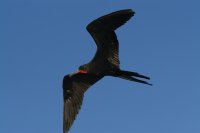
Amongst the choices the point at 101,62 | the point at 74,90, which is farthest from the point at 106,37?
the point at 74,90

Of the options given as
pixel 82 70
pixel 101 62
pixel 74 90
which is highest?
pixel 101 62

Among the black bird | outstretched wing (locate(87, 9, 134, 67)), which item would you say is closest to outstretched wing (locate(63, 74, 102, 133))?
the black bird

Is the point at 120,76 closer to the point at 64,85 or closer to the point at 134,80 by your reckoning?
the point at 134,80

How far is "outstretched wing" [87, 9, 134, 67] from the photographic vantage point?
18.8 m

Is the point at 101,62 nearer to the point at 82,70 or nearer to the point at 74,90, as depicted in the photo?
the point at 82,70

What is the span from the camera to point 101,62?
1964cm

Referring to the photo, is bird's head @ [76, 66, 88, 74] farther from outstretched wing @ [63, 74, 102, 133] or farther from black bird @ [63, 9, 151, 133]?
outstretched wing @ [63, 74, 102, 133]

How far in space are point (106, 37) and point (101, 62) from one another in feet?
2.68

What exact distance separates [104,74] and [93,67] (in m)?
0.41

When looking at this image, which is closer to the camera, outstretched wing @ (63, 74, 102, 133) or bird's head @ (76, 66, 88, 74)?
bird's head @ (76, 66, 88, 74)

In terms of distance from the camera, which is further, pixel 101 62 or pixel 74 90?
pixel 74 90

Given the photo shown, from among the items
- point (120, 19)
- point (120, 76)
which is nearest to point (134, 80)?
point (120, 76)

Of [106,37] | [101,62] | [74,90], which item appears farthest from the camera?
[74,90]

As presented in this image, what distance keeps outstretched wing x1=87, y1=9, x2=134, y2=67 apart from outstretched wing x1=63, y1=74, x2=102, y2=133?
96cm
